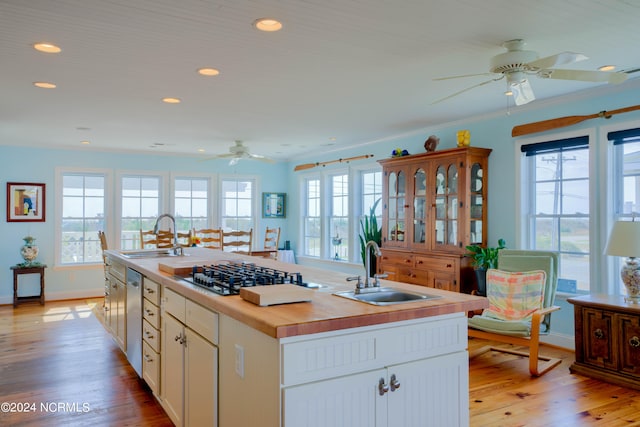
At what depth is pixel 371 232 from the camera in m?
6.38

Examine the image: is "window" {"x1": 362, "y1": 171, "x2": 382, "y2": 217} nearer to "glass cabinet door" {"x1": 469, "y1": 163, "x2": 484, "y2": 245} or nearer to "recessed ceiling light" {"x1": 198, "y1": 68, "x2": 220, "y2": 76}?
"glass cabinet door" {"x1": 469, "y1": 163, "x2": 484, "y2": 245}

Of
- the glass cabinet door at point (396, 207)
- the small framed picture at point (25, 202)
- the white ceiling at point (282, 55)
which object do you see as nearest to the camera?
the white ceiling at point (282, 55)

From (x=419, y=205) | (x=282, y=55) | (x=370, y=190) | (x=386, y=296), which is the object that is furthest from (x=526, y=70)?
(x=370, y=190)

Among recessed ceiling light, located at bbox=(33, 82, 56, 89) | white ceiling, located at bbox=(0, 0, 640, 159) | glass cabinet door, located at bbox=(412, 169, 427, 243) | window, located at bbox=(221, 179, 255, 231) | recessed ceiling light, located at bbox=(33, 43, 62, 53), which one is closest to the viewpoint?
white ceiling, located at bbox=(0, 0, 640, 159)

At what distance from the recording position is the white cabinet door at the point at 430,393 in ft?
6.09

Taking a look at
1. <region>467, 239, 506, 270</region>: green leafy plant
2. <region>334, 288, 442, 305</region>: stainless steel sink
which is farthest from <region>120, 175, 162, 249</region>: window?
<region>334, 288, 442, 305</region>: stainless steel sink

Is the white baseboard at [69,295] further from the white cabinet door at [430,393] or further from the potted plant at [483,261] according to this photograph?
the white cabinet door at [430,393]

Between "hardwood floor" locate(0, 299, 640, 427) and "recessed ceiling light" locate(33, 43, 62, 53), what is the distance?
2.36 metres

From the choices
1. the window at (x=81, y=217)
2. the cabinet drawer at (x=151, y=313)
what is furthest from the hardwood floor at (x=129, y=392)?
the window at (x=81, y=217)

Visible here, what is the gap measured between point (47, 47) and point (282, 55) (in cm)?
147

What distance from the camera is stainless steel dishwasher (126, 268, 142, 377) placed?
3.43 m

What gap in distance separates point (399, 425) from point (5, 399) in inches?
115

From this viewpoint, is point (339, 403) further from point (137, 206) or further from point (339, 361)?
point (137, 206)

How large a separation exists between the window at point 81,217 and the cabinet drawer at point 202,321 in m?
5.74
